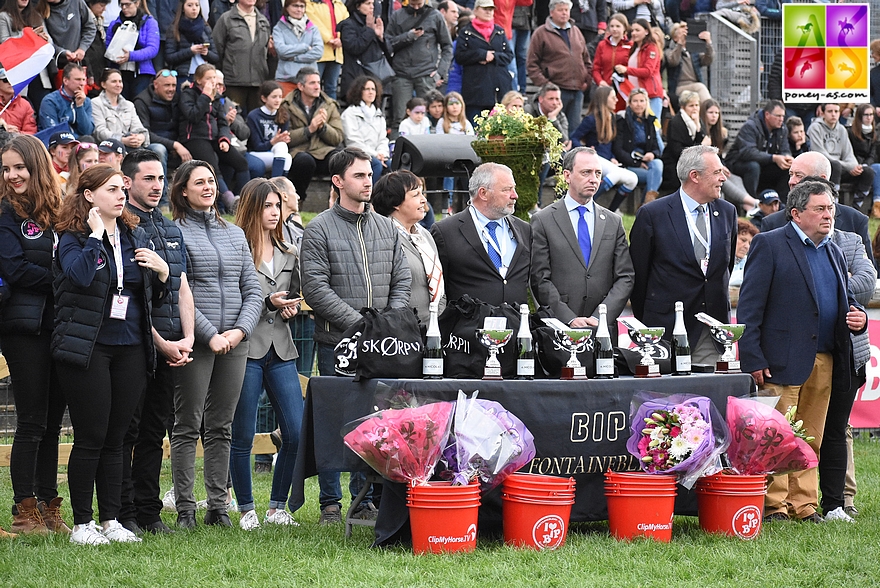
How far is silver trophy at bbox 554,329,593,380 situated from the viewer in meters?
6.12

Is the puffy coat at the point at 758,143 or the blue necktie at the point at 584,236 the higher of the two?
the puffy coat at the point at 758,143

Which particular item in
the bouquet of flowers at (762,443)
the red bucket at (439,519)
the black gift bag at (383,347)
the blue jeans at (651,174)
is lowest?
the red bucket at (439,519)

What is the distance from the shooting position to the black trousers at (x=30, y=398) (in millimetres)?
6004

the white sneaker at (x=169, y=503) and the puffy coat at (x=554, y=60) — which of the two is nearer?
the white sneaker at (x=169, y=503)

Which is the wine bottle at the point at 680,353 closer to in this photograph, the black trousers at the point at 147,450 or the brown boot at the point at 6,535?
the black trousers at the point at 147,450

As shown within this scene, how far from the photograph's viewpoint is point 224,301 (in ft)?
21.2

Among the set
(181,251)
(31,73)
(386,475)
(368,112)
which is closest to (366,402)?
(386,475)

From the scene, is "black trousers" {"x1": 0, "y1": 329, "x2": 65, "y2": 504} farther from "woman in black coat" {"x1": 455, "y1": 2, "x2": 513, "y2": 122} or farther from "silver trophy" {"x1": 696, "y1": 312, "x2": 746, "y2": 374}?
"woman in black coat" {"x1": 455, "y1": 2, "x2": 513, "y2": 122}

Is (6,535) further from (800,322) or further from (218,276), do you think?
(800,322)

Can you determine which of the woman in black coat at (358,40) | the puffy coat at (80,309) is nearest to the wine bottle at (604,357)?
the puffy coat at (80,309)

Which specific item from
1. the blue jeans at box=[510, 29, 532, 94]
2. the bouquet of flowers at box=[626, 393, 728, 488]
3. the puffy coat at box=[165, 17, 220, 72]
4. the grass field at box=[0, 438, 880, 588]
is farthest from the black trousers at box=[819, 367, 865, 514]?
the blue jeans at box=[510, 29, 532, 94]

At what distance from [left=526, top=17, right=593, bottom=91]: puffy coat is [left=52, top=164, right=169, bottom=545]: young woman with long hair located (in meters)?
10.6

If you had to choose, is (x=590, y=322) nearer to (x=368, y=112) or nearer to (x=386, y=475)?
(x=386, y=475)

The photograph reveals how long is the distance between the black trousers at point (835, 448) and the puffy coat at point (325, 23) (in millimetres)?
8818
